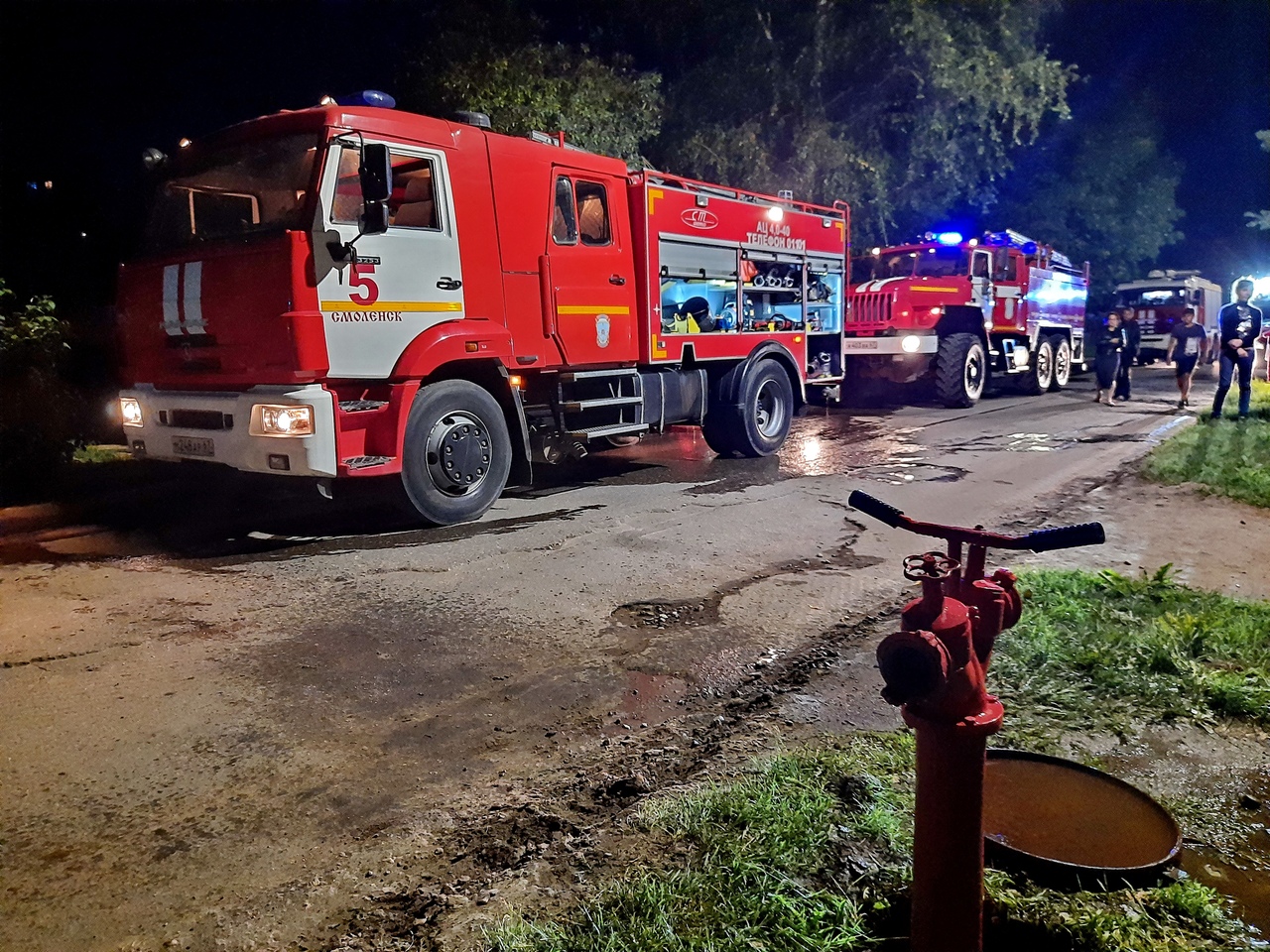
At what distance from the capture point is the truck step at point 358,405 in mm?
6203

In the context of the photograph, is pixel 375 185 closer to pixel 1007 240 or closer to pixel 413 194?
pixel 413 194

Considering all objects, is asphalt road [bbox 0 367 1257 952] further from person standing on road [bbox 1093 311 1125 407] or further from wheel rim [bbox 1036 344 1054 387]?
wheel rim [bbox 1036 344 1054 387]

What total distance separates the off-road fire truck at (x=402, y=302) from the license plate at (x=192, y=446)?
28 mm

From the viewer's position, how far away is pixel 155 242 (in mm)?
6992

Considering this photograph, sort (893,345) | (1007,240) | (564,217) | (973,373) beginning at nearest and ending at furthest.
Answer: (564,217)
(893,345)
(973,373)
(1007,240)

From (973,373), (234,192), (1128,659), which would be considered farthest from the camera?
(973,373)

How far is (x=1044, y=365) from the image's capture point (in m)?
18.6

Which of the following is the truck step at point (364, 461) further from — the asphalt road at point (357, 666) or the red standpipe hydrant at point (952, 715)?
the red standpipe hydrant at point (952, 715)

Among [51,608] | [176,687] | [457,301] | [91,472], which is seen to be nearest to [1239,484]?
[457,301]

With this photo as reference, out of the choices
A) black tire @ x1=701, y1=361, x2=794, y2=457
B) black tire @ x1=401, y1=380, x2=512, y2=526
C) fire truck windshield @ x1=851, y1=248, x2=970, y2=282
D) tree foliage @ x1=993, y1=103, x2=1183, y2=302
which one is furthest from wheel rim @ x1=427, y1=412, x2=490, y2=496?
tree foliage @ x1=993, y1=103, x2=1183, y2=302

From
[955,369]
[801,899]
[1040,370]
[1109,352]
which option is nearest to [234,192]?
[801,899]

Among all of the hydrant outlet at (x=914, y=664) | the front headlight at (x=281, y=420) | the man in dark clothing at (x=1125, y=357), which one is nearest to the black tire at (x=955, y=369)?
the man in dark clothing at (x=1125, y=357)

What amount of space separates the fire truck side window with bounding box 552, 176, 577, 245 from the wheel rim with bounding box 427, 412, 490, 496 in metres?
1.87

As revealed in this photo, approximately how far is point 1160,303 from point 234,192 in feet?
89.2
